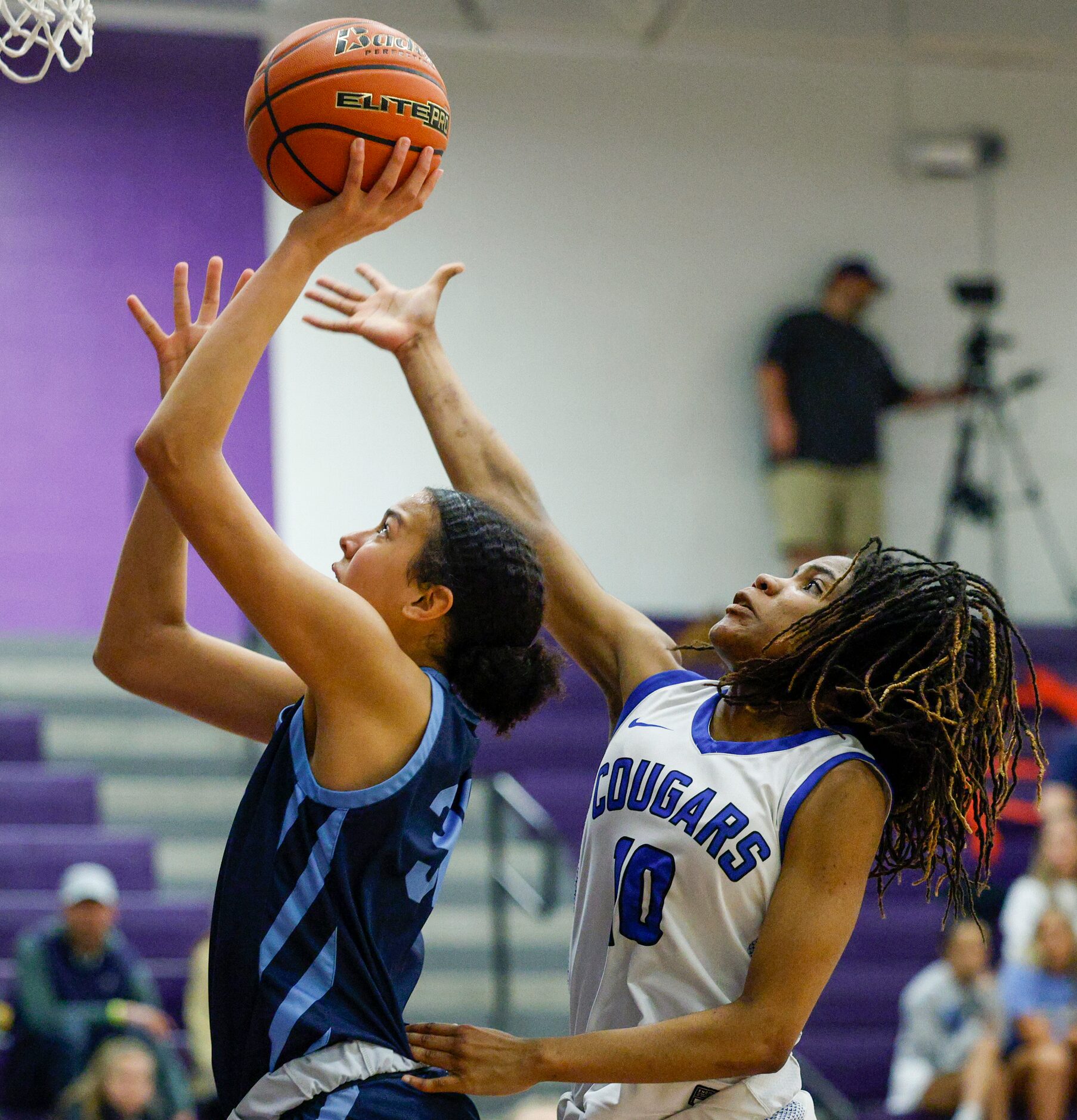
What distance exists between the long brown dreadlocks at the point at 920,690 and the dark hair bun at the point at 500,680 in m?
0.26

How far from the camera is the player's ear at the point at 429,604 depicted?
6.71ft

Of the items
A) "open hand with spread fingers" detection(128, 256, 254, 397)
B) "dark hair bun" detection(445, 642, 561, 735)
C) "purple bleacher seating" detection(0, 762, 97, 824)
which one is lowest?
"purple bleacher seating" detection(0, 762, 97, 824)

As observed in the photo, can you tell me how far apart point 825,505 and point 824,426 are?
426 millimetres

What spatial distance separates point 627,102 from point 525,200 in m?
0.85

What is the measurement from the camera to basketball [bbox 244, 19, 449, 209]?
215 cm

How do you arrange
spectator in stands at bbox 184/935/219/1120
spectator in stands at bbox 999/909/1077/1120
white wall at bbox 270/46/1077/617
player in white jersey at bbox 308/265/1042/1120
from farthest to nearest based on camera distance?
white wall at bbox 270/46/1077/617 → spectator in stands at bbox 999/909/1077/1120 → spectator in stands at bbox 184/935/219/1120 → player in white jersey at bbox 308/265/1042/1120

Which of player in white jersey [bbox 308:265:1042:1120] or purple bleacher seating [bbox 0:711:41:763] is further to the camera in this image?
purple bleacher seating [bbox 0:711:41:763]

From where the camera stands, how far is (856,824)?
6.64ft

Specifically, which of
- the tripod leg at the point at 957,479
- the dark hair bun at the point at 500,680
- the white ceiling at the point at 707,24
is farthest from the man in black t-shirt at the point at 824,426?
the dark hair bun at the point at 500,680

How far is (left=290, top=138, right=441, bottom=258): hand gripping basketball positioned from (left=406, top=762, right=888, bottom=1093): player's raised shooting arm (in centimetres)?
96

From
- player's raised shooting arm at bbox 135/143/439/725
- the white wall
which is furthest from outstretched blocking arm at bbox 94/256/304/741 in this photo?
the white wall

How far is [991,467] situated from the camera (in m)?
9.77

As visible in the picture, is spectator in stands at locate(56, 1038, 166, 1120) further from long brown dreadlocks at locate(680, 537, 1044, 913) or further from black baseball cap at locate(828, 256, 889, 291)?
black baseball cap at locate(828, 256, 889, 291)

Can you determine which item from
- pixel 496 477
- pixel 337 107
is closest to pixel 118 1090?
pixel 496 477
